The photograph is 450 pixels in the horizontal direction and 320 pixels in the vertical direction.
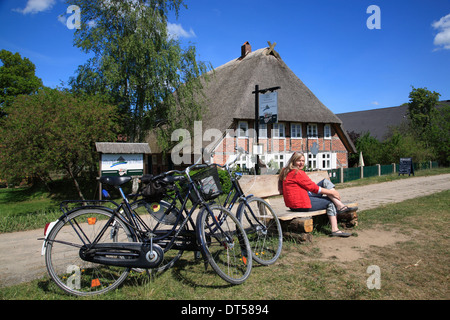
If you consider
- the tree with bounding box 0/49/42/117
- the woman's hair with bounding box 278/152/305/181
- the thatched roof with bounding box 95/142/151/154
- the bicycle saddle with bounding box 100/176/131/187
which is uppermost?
the tree with bounding box 0/49/42/117

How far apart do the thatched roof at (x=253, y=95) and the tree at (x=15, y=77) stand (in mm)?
19416

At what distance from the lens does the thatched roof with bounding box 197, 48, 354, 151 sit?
20906mm

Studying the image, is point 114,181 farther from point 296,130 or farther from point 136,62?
point 296,130

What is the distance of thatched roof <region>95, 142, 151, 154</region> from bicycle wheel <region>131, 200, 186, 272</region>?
879 cm

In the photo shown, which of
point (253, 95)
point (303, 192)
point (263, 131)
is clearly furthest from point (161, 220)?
point (253, 95)

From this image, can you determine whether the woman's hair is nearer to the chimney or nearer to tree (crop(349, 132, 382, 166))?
tree (crop(349, 132, 382, 166))

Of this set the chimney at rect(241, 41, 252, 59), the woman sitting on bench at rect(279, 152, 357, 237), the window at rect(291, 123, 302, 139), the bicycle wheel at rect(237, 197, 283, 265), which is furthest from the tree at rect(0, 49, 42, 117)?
the bicycle wheel at rect(237, 197, 283, 265)

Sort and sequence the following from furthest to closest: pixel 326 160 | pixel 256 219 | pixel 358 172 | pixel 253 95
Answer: pixel 326 160, pixel 253 95, pixel 358 172, pixel 256 219

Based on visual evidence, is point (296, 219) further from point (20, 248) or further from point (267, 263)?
point (20, 248)

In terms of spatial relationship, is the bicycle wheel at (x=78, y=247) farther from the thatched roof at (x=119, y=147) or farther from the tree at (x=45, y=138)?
the tree at (x=45, y=138)

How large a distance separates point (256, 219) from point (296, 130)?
66.4 feet

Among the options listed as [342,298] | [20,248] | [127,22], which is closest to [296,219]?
[342,298]

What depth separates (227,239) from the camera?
3.67 m
